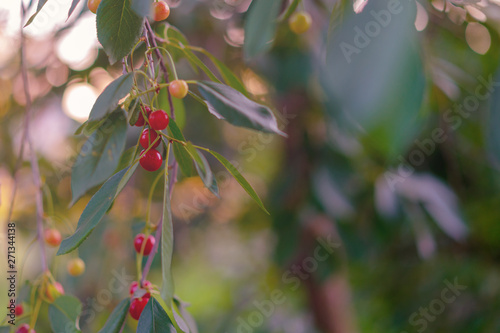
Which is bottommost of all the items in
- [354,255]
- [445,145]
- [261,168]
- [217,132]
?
[261,168]

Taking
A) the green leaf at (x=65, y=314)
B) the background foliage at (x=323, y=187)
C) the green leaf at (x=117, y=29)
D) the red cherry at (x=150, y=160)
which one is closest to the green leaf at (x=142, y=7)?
the green leaf at (x=117, y=29)

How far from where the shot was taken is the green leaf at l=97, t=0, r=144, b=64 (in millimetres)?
401

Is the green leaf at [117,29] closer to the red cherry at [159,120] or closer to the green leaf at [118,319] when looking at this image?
the red cherry at [159,120]

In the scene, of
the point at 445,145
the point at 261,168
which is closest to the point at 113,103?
the point at 445,145

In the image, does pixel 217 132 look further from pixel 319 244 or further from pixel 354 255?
pixel 354 255

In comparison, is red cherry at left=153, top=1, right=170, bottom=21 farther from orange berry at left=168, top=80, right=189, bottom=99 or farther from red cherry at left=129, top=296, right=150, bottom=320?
red cherry at left=129, top=296, right=150, bottom=320

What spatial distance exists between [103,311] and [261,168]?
1.45 metres

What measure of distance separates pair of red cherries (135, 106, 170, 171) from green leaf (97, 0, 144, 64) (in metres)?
0.06

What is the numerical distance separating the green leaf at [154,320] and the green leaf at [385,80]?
10.1 inches

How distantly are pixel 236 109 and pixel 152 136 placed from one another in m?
0.09

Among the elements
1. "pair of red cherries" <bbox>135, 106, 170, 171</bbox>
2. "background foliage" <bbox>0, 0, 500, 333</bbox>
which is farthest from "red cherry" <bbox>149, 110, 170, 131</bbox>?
"background foliage" <bbox>0, 0, 500, 333</bbox>

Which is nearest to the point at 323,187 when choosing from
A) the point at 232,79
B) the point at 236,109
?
the point at 232,79

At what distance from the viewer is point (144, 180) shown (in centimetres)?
174

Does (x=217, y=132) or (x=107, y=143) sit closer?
(x=107, y=143)
